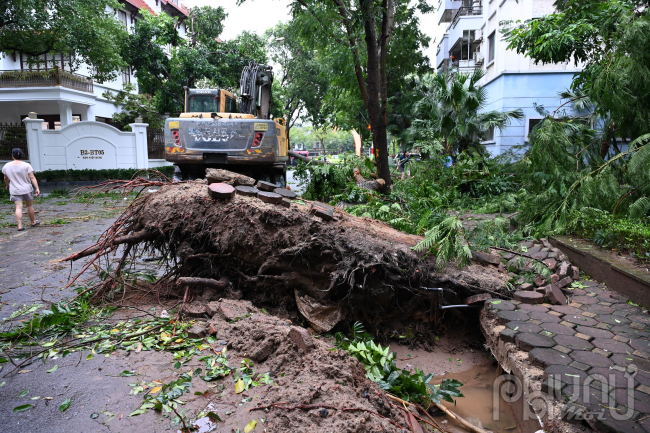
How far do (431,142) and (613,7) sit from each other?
5930mm

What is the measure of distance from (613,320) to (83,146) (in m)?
19.7

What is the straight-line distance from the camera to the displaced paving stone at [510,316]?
3650mm

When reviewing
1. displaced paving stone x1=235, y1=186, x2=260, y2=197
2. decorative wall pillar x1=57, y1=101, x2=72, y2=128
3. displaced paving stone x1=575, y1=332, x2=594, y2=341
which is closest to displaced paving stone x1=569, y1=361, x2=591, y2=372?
displaced paving stone x1=575, y1=332, x2=594, y2=341

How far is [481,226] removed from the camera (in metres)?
5.80

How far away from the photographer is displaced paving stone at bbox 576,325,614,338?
3.33 meters

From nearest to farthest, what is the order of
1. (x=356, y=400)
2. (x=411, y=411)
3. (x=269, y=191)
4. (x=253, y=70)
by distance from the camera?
(x=356, y=400) → (x=411, y=411) → (x=269, y=191) → (x=253, y=70)

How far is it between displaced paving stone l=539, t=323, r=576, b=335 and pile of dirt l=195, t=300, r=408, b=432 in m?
1.60

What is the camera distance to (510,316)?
3.70m

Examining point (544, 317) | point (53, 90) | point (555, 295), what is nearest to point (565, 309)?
point (555, 295)

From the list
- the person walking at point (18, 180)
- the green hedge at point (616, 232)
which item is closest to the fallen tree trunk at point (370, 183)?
the green hedge at point (616, 232)

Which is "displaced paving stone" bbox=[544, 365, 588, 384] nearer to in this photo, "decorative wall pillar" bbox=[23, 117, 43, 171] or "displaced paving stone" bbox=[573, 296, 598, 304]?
"displaced paving stone" bbox=[573, 296, 598, 304]

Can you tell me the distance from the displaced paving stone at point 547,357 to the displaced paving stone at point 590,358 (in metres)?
0.07

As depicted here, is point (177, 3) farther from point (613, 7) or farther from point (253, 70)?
point (613, 7)

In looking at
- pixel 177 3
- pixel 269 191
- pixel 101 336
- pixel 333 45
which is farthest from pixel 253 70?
pixel 177 3
